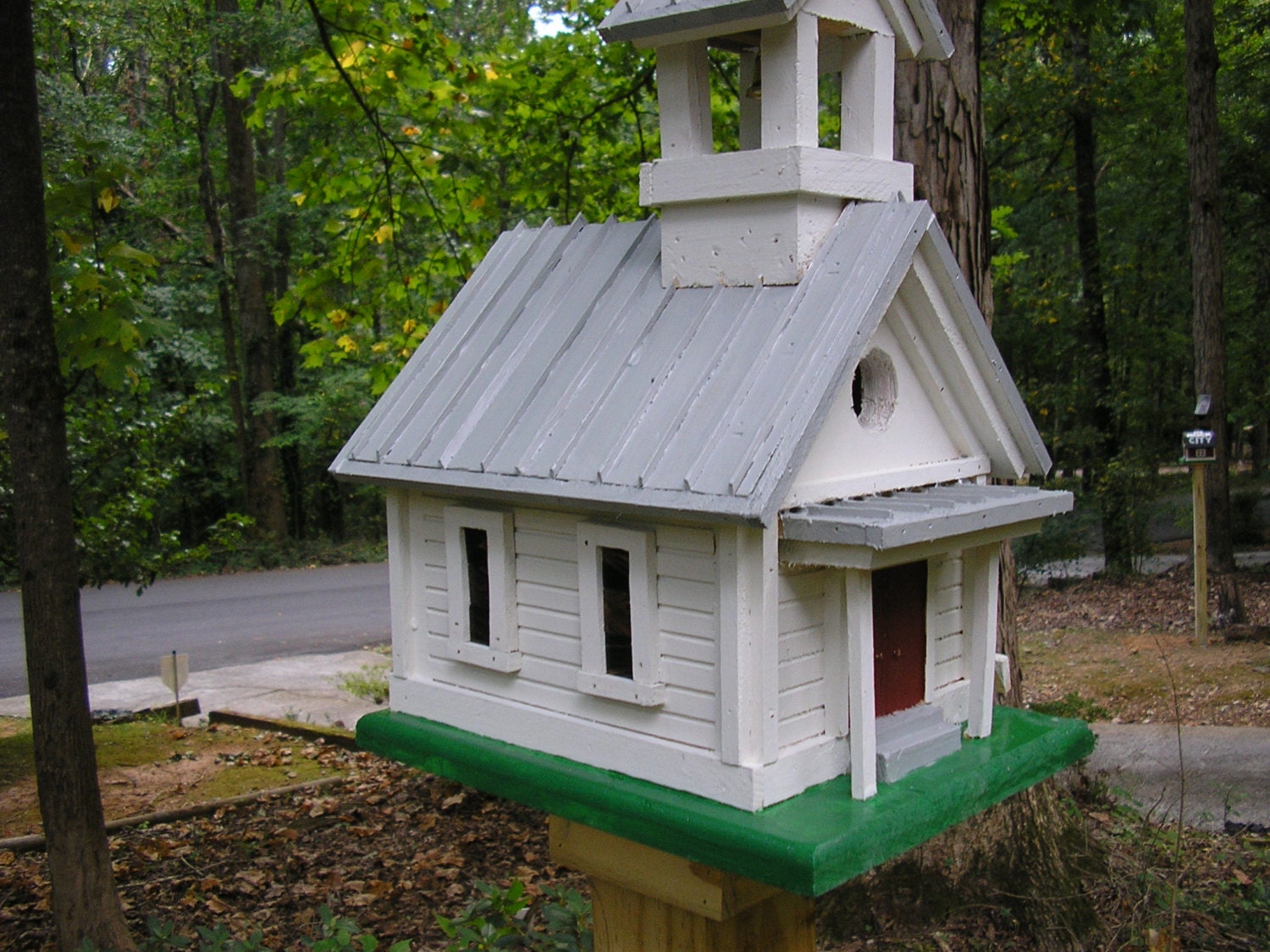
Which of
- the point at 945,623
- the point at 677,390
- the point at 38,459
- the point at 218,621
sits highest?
the point at 677,390

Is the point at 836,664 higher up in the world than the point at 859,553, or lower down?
lower down

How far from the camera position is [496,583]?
2.90 m

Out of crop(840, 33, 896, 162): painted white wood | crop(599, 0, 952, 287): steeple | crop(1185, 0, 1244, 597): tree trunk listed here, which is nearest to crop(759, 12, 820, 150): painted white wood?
crop(599, 0, 952, 287): steeple

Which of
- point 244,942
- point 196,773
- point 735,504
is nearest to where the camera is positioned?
point 735,504

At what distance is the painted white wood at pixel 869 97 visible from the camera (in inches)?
114

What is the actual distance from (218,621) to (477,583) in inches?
482

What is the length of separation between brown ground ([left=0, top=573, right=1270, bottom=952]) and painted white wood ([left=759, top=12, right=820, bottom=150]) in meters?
3.04

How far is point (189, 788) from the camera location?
6613 mm

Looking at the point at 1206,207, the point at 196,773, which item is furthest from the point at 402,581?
the point at 1206,207

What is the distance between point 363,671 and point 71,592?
7.29 metres

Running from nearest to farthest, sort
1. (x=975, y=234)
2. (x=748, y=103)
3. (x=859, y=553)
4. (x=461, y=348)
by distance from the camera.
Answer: (x=859, y=553), (x=461, y=348), (x=748, y=103), (x=975, y=234)

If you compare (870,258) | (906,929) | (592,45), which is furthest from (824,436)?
(592,45)

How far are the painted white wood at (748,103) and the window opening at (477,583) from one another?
1.52 m

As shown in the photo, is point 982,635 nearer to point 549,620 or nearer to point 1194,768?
point 549,620
